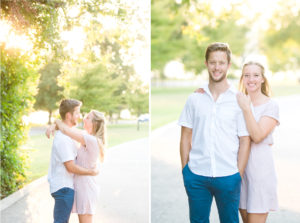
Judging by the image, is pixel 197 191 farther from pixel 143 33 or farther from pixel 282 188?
pixel 282 188

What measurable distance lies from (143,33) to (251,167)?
3.06 meters

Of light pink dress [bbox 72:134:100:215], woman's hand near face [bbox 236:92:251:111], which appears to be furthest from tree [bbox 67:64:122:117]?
woman's hand near face [bbox 236:92:251:111]

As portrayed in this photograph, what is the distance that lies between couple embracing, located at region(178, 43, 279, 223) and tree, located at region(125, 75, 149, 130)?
2.53 meters

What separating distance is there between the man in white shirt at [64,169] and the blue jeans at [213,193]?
851 mm

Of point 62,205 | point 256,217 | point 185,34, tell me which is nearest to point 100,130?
point 62,205

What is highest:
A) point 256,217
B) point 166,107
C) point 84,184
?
point 84,184

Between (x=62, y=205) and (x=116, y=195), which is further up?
(x=62, y=205)

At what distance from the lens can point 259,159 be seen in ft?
8.87

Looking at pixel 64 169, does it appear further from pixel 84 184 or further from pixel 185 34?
pixel 185 34

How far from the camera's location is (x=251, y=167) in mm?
2711

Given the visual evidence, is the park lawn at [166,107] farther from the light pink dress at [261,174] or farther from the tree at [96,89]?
the light pink dress at [261,174]

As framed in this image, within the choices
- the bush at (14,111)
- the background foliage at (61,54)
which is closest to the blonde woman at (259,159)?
the background foliage at (61,54)

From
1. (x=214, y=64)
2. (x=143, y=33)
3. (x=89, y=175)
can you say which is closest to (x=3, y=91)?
(x=143, y=33)

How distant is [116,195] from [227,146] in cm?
310
